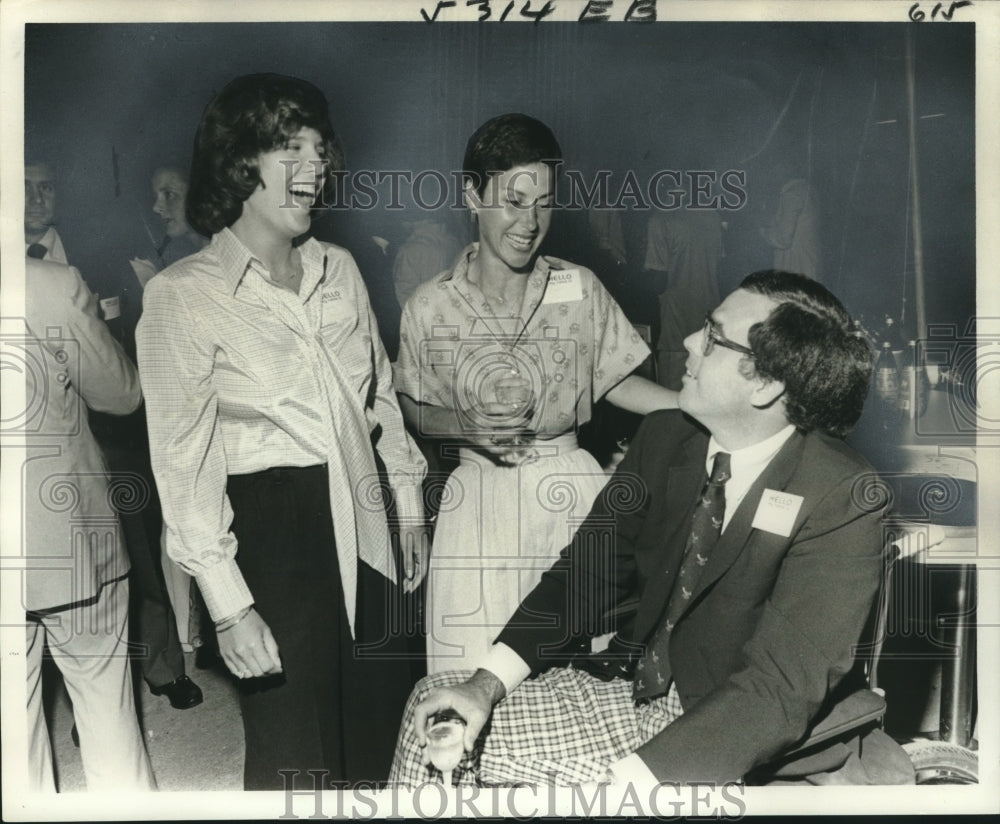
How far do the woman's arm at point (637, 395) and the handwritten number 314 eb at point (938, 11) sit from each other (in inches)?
47.3

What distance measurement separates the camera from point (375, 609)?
8.48 feet

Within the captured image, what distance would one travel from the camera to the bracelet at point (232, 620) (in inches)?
99.0

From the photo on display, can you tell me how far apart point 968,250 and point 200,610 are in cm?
224

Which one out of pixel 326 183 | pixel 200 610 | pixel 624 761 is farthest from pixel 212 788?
pixel 326 183

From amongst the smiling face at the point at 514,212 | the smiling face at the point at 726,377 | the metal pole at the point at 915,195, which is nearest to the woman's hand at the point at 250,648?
the smiling face at the point at 514,212

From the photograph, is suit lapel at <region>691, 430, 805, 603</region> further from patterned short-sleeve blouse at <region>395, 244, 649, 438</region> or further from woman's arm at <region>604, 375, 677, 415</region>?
patterned short-sleeve blouse at <region>395, 244, 649, 438</region>

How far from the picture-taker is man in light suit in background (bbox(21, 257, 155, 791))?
8.45 feet

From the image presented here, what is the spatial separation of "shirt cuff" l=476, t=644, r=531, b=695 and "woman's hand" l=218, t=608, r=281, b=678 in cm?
56

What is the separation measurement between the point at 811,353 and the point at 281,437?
1337mm

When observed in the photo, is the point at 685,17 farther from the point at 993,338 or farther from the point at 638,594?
the point at 638,594

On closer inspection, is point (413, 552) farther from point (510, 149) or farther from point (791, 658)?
point (510, 149)

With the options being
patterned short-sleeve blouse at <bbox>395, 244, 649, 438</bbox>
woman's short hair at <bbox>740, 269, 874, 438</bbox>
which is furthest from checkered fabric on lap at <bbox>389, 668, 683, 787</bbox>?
woman's short hair at <bbox>740, 269, 874, 438</bbox>

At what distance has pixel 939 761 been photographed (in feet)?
8.71

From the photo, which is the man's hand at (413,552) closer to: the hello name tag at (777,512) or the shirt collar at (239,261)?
the shirt collar at (239,261)
